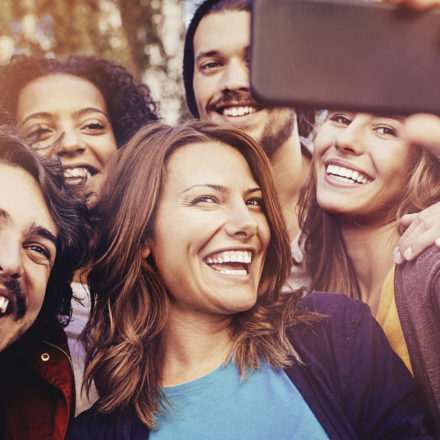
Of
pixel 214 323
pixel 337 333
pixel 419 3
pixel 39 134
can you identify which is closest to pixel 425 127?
pixel 419 3

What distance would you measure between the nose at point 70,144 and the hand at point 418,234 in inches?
30.4

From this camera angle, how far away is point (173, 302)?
1296mm

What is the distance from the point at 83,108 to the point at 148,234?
35cm

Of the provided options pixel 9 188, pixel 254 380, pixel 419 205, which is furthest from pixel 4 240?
pixel 419 205

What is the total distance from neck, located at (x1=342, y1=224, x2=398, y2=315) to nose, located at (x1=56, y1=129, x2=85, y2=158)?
2.15 ft

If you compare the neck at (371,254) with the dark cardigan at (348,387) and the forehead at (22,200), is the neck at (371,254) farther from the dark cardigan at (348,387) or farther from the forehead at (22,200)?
the forehead at (22,200)

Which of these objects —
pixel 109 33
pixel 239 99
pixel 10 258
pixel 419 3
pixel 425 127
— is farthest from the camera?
pixel 109 33

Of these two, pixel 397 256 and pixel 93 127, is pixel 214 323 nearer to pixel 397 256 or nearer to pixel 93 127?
pixel 397 256

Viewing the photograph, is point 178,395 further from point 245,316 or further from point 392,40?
point 392,40

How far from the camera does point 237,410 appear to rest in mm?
1229

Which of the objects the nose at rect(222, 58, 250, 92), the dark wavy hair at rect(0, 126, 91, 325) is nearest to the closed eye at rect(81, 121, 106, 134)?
the dark wavy hair at rect(0, 126, 91, 325)

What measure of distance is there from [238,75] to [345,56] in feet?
1.57

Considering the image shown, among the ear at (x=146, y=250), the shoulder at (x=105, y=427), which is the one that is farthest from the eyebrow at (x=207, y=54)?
the shoulder at (x=105, y=427)

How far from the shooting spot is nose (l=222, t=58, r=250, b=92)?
1314mm
